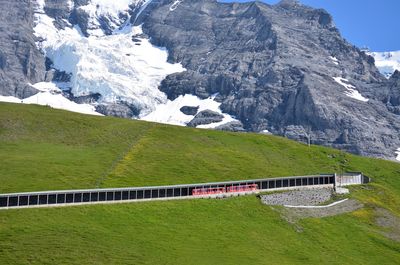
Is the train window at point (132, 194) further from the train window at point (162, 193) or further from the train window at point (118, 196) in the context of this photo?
the train window at point (162, 193)

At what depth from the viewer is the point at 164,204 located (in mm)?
105250

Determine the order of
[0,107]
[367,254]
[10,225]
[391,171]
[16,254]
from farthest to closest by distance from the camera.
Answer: [391,171] < [0,107] < [367,254] < [10,225] < [16,254]

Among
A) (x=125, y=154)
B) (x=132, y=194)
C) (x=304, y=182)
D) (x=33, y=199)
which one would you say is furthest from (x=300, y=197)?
(x=33, y=199)

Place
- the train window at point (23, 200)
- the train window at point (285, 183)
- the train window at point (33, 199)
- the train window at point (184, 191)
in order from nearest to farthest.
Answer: the train window at point (23, 200) < the train window at point (33, 199) < the train window at point (184, 191) < the train window at point (285, 183)

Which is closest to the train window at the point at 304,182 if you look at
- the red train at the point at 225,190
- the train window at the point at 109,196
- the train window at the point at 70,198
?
the red train at the point at 225,190

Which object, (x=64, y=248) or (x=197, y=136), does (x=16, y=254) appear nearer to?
(x=64, y=248)

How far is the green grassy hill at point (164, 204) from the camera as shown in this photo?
276ft

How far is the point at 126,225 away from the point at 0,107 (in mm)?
77528

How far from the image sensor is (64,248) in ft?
262

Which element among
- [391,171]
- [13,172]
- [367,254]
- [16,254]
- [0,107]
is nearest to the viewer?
[16,254]

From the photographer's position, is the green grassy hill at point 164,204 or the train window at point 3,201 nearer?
the green grassy hill at point 164,204

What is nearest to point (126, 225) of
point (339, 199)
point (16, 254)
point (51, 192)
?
point (51, 192)

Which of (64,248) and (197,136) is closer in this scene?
(64,248)

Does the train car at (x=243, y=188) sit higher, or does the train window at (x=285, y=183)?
the train window at (x=285, y=183)
